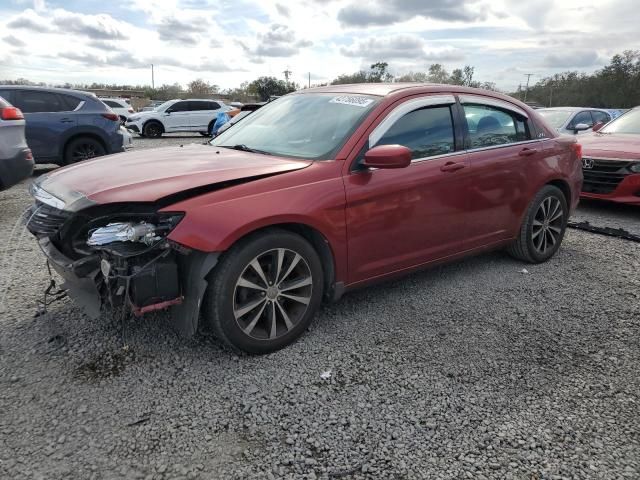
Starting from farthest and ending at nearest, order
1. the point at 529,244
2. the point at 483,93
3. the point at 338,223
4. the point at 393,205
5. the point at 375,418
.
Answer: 1. the point at 529,244
2. the point at 483,93
3. the point at 393,205
4. the point at 338,223
5. the point at 375,418

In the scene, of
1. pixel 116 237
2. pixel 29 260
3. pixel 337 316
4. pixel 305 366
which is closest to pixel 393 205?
pixel 337 316

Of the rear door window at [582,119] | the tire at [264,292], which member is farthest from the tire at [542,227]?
the rear door window at [582,119]

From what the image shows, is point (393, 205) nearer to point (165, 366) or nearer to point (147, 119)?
point (165, 366)

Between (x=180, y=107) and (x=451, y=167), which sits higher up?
(x=180, y=107)

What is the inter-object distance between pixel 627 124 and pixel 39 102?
1032 cm

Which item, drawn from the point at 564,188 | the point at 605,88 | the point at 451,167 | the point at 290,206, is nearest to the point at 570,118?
the point at 564,188

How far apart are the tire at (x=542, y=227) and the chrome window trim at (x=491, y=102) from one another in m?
0.76

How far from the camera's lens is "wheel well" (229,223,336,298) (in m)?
3.15

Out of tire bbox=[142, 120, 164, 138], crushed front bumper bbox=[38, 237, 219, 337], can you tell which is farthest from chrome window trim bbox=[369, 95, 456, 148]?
tire bbox=[142, 120, 164, 138]

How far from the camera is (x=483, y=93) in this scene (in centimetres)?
441

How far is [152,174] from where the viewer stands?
10.1 ft

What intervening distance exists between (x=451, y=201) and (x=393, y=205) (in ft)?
2.13

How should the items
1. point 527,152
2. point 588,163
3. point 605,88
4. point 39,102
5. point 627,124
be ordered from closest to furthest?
point 527,152 → point 588,163 → point 627,124 → point 39,102 → point 605,88

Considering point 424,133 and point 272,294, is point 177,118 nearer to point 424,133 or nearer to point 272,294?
point 424,133
